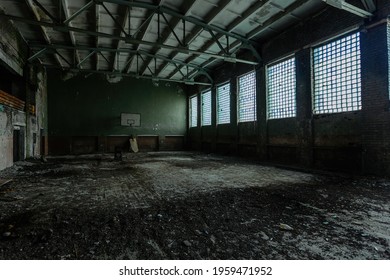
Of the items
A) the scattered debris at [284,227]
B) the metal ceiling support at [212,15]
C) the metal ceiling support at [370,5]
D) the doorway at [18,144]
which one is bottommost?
the scattered debris at [284,227]

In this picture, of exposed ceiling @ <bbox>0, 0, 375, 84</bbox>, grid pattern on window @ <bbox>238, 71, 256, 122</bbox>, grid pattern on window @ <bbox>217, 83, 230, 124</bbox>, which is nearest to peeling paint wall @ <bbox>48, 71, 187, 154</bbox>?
exposed ceiling @ <bbox>0, 0, 375, 84</bbox>

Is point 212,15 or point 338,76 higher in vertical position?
point 212,15

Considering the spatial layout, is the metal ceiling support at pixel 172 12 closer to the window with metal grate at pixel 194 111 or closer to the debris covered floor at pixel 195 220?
the debris covered floor at pixel 195 220

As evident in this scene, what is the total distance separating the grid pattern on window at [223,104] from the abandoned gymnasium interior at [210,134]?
114 mm

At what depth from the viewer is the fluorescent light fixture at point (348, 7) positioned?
16.4 feet

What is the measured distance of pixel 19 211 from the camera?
3232mm

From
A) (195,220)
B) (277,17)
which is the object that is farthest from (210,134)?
(195,220)

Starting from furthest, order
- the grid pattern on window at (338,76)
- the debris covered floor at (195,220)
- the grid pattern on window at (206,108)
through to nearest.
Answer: the grid pattern on window at (206,108) < the grid pattern on window at (338,76) < the debris covered floor at (195,220)

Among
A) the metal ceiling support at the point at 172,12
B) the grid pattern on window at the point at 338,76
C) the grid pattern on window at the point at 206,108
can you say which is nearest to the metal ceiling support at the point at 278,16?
the metal ceiling support at the point at 172,12

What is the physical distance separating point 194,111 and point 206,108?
1685mm

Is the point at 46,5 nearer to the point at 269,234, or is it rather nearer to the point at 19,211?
the point at 19,211

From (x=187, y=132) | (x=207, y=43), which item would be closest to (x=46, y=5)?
(x=207, y=43)

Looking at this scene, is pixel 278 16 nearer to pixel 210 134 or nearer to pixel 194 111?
pixel 210 134

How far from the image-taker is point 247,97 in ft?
34.7
